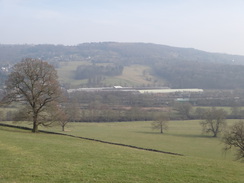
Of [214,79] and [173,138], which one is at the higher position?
[214,79]

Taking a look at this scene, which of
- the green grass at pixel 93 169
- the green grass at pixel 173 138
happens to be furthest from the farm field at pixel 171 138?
the green grass at pixel 93 169

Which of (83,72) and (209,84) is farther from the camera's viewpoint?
(83,72)

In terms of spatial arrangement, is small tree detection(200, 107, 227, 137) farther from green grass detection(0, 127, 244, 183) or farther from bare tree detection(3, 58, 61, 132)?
green grass detection(0, 127, 244, 183)

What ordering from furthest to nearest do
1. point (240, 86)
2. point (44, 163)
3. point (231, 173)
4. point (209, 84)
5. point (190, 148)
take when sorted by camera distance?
point (209, 84) → point (240, 86) → point (190, 148) → point (231, 173) → point (44, 163)

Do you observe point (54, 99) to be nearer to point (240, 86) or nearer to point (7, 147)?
point (7, 147)

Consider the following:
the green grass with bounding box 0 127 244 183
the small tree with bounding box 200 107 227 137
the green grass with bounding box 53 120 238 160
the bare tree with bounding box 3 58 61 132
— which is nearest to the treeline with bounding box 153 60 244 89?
the green grass with bounding box 53 120 238 160

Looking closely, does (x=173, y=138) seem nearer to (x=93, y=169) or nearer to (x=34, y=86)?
(x=34, y=86)

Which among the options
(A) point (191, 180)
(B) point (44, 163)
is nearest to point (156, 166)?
(A) point (191, 180)

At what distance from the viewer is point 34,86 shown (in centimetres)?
3100

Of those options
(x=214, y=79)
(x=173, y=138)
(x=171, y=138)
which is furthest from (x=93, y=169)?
(x=214, y=79)

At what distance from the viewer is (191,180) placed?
43.1 feet

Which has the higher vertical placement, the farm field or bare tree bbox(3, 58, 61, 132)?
bare tree bbox(3, 58, 61, 132)

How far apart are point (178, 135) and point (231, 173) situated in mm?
46237

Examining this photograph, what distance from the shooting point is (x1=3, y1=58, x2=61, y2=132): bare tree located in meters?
30.2
